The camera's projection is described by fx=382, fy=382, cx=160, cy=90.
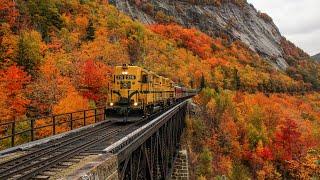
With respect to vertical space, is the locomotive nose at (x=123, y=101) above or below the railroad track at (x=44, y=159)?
above

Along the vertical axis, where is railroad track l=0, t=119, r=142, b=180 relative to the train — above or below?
below

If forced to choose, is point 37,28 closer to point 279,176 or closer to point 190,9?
point 279,176

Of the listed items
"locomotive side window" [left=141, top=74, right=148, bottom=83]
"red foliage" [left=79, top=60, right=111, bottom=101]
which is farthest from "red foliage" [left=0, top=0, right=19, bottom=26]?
"locomotive side window" [left=141, top=74, right=148, bottom=83]

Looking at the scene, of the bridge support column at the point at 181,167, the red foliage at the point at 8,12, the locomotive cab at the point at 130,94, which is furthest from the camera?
the red foliage at the point at 8,12

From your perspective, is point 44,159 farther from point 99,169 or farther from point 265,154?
point 265,154

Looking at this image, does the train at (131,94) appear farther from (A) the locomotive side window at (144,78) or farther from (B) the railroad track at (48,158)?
(B) the railroad track at (48,158)

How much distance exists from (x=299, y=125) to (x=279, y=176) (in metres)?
26.0

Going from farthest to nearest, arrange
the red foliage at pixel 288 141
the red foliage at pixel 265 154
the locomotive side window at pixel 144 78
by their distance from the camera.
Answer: the red foliage at pixel 288 141
the red foliage at pixel 265 154
the locomotive side window at pixel 144 78

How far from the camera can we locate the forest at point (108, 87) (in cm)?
4294

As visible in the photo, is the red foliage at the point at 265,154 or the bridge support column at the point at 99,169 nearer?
the bridge support column at the point at 99,169

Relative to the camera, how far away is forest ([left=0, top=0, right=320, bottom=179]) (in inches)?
1690

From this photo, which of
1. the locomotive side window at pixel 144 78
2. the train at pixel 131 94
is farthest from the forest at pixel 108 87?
the locomotive side window at pixel 144 78

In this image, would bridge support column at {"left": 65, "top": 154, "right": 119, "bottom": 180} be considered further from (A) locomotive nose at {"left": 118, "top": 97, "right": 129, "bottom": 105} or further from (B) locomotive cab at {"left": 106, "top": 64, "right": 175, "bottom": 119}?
(A) locomotive nose at {"left": 118, "top": 97, "right": 129, "bottom": 105}

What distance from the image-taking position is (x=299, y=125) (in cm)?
8712
